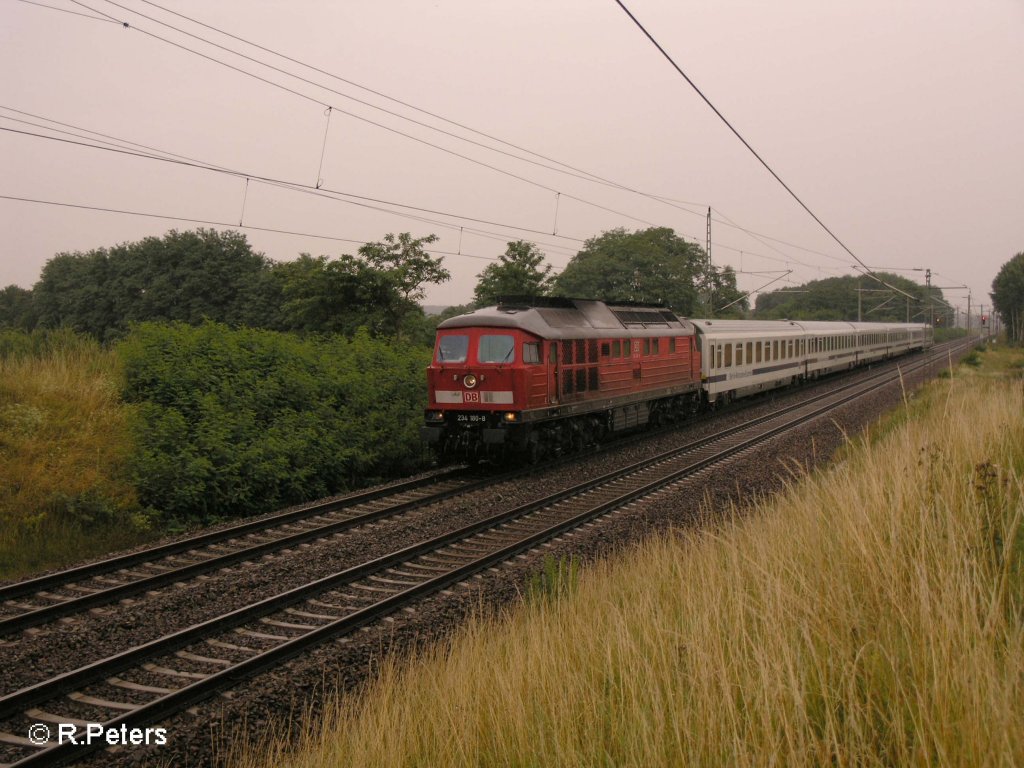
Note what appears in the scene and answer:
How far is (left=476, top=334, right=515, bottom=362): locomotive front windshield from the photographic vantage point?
51.2ft

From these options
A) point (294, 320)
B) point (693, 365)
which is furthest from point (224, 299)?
point (693, 365)

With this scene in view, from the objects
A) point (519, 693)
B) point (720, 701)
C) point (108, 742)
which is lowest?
point (108, 742)

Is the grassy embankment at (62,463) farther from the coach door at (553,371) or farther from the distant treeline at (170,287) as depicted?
the distant treeline at (170,287)

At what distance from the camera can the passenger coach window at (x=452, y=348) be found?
16078 millimetres

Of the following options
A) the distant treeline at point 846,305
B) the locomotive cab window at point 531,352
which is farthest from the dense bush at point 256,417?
the distant treeline at point 846,305

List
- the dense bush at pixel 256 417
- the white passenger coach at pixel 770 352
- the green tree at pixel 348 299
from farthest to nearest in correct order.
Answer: the green tree at pixel 348 299 < the white passenger coach at pixel 770 352 < the dense bush at pixel 256 417

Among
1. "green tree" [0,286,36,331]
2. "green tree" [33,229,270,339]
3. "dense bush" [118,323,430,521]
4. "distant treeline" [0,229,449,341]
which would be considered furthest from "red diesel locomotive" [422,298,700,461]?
"green tree" [0,286,36,331]

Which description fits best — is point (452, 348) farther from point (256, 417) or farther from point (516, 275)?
point (516, 275)

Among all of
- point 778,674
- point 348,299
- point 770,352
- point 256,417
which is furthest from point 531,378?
point 770,352

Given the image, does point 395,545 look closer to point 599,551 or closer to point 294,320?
point 599,551

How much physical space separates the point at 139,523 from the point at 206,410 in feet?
9.25

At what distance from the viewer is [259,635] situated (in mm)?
7633

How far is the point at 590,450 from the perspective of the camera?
19.3 meters

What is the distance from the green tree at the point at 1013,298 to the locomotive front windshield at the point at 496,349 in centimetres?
8324
